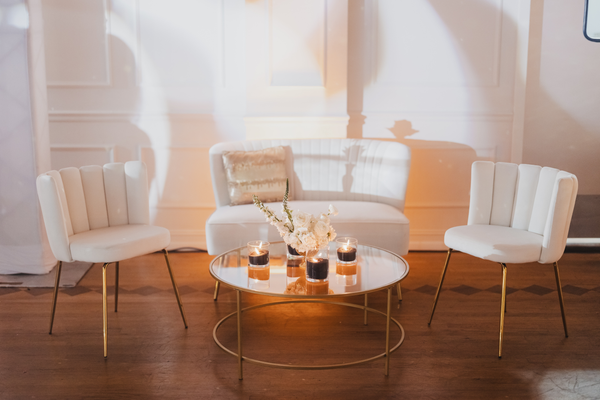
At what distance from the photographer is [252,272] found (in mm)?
2389

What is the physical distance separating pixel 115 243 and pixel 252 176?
1.16m

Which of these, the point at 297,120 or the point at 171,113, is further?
the point at 171,113

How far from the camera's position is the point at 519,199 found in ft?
9.43

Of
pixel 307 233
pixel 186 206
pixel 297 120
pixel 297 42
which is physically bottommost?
pixel 186 206

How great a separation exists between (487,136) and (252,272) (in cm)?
255

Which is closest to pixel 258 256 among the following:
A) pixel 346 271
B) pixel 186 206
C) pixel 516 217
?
pixel 346 271

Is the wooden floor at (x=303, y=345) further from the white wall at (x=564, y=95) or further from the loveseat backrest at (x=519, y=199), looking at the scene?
the white wall at (x=564, y=95)

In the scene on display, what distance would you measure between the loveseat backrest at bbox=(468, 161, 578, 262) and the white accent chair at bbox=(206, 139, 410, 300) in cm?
48

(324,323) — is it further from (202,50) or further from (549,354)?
(202,50)

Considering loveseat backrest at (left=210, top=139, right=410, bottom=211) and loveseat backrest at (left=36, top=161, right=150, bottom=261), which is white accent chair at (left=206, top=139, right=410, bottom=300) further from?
loveseat backrest at (left=36, top=161, right=150, bottom=261)

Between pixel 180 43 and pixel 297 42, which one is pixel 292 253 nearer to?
pixel 297 42

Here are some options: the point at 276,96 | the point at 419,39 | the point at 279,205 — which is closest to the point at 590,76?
the point at 419,39

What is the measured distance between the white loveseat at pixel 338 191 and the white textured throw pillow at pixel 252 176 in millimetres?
76

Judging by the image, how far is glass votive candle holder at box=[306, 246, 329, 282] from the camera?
229cm
